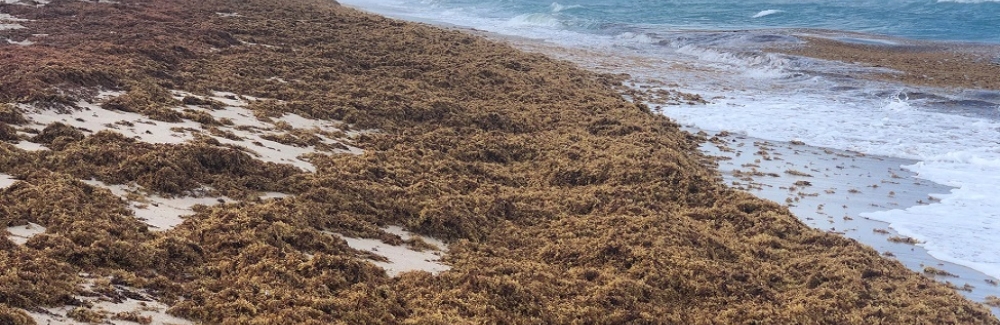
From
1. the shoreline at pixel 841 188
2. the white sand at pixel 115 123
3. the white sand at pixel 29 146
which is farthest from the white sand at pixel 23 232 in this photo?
the shoreline at pixel 841 188

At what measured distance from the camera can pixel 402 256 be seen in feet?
18.6

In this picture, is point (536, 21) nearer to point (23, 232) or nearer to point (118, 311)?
point (23, 232)

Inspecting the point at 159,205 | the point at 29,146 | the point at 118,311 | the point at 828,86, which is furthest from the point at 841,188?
the point at 828,86

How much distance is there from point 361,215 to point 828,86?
15.0 metres

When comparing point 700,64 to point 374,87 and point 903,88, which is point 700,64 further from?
point 374,87

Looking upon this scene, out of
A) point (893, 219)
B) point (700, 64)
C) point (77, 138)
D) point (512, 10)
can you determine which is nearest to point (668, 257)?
point (893, 219)

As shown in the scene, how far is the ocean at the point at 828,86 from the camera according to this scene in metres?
8.45

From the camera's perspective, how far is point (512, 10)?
45219 mm

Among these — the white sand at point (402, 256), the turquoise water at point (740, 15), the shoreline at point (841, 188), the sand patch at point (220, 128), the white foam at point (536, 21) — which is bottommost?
the white foam at point (536, 21)

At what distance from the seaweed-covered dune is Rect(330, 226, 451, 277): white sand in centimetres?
5

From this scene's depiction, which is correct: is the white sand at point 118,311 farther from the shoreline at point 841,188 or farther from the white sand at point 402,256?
the shoreline at point 841,188

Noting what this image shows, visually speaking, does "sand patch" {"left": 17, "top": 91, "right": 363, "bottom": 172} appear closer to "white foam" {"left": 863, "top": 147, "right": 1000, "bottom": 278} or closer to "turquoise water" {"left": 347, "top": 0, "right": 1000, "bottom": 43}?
"white foam" {"left": 863, "top": 147, "right": 1000, "bottom": 278}

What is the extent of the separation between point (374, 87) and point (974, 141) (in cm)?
965

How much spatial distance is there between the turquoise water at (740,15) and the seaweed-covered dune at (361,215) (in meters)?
24.2
